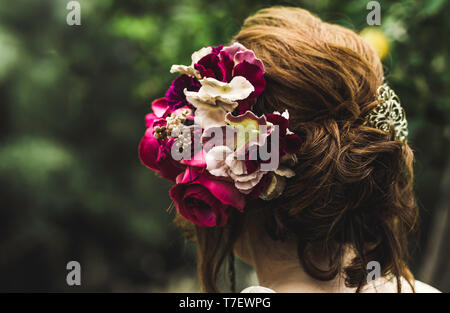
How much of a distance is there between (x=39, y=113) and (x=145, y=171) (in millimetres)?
1333

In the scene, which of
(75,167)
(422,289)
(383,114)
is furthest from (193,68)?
(75,167)

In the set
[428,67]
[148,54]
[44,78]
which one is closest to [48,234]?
[44,78]

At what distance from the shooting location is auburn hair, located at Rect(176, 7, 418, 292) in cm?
111

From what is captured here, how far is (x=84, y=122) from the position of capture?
16.3 feet

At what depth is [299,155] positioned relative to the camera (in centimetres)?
111

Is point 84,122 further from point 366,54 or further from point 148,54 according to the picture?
point 366,54

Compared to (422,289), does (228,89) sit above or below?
above

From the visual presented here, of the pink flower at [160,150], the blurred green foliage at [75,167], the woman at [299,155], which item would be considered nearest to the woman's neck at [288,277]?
the woman at [299,155]

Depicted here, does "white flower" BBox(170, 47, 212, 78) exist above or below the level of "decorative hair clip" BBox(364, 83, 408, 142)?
above

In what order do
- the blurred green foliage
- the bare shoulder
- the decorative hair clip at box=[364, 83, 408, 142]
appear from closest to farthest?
the decorative hair clip at box=[364, 83, 408, 142]
the bare shoulder
the blurred green foliage

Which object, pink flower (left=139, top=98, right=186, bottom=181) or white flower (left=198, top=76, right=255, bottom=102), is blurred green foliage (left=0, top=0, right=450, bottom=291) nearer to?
pink flower (left=139, top=98, right=186, bottom=181)

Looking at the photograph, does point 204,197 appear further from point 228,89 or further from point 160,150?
point 228,89


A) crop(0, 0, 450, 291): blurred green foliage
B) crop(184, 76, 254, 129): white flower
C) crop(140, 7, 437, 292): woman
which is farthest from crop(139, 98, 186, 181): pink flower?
crop(0, 0, 450, 291): blurred green foliage

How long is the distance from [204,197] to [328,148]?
0.33 metres
